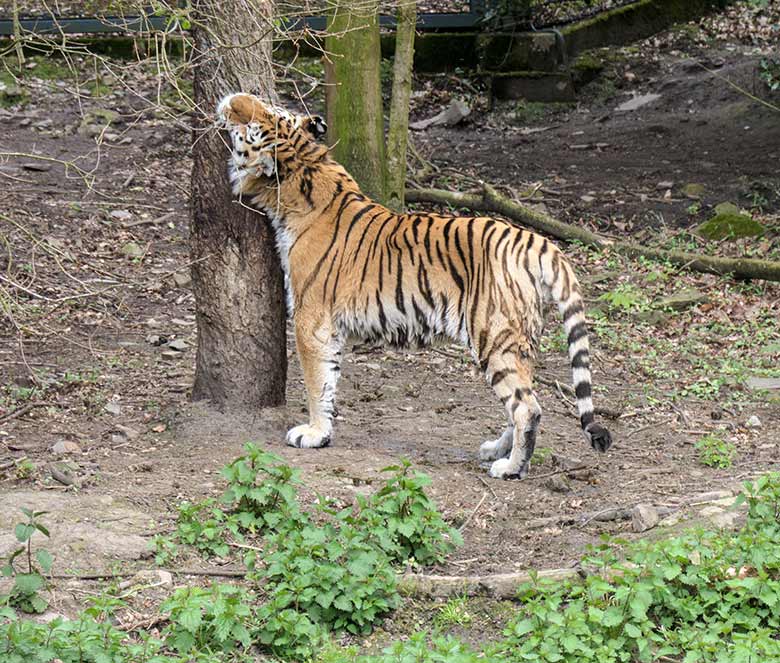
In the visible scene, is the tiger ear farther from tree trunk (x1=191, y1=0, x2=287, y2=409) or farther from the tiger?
tree trunk (x1=191, y1=0, x2=287, y2=409)

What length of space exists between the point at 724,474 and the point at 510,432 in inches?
46.0

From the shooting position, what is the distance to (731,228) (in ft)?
34.6

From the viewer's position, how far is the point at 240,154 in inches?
252

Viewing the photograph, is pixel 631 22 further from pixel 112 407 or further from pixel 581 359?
pixel 112 407

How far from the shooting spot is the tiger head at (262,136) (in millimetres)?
6262

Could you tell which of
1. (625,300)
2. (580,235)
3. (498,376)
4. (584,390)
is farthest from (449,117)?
(584,390)

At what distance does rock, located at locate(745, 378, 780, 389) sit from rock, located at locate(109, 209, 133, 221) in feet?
18.9

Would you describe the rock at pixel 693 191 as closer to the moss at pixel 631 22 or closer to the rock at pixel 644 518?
the moss at pixel 631 22

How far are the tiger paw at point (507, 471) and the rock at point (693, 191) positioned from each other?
20.2ft

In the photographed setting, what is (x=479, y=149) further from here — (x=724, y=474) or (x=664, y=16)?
(x=724, y=474)

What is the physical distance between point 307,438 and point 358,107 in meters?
4.05

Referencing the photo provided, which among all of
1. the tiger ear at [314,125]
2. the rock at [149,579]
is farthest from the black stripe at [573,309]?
the rock at [149,579]

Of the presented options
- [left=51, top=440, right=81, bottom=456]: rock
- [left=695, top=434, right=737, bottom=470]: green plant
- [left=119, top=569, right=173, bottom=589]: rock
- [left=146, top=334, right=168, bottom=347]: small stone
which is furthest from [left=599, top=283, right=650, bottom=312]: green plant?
[left=119, top=569, right=173, bottom=589]: rock

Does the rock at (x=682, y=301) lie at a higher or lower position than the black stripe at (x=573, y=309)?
lower
